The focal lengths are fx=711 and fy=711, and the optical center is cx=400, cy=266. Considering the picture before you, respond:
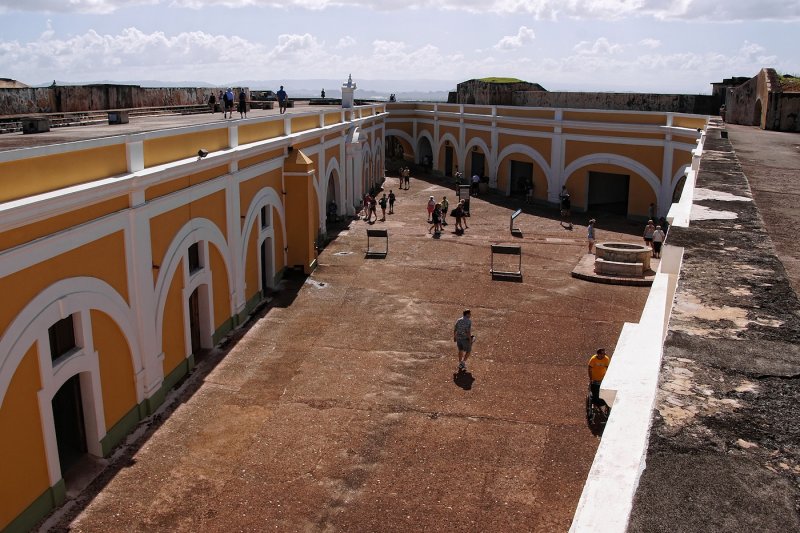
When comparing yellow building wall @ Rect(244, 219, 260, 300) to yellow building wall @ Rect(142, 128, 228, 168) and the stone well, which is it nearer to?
yellow building wall @ Rect(142, 128, 228, 168)

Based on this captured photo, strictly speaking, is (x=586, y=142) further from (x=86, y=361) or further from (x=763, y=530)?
(x=763, y=530)

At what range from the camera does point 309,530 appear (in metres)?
8.15

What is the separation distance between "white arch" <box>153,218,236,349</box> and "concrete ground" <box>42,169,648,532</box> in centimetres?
152

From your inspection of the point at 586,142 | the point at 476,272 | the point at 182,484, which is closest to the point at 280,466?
the point at 182,484

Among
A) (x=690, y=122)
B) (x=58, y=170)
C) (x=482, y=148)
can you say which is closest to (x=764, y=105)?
(x=690, y=122)

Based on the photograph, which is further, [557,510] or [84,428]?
[84,428]

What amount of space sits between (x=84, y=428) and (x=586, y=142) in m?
23.7

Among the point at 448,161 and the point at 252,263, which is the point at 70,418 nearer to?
the point at 252,263

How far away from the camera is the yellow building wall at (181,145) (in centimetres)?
1129

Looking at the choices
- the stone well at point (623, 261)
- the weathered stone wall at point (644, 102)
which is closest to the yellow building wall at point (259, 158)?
the stone well at point (623, 261)

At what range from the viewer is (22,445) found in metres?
7.93

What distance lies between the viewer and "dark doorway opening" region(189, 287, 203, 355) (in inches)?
521

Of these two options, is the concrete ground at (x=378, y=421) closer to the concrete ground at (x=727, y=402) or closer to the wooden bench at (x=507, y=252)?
the wooden bench at (x=507, y=252)

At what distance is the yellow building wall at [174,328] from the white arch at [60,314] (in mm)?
996
